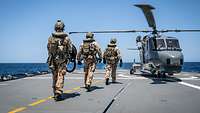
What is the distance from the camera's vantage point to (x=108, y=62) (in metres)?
13.4

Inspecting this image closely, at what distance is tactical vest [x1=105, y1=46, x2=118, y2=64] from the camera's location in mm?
13445

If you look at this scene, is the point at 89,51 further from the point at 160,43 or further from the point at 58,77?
the point at 160,43

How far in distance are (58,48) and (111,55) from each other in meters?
5.54

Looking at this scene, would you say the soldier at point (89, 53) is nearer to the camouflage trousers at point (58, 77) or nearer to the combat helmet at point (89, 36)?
the combat helmet at point (89, 36)

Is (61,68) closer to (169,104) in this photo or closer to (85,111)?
(85,111)

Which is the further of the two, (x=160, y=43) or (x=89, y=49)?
(x=160, y=43)

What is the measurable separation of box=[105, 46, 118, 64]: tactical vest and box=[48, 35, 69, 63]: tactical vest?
17.6ft

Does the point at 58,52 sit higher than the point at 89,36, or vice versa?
the point at 89,36

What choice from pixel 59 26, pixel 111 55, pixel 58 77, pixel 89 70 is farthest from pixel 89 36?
pixel 111 55

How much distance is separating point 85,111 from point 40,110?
97 centimetres

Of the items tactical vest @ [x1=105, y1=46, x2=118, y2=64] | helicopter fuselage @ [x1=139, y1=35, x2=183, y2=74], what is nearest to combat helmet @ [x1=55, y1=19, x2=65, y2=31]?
tactical vest @ [x1=105, y1=46, x2=118, y2=64]

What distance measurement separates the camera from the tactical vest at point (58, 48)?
820cm

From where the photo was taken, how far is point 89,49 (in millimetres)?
10586

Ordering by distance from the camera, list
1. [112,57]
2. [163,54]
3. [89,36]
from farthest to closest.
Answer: [163,54] → [112,57] → [89,36]
